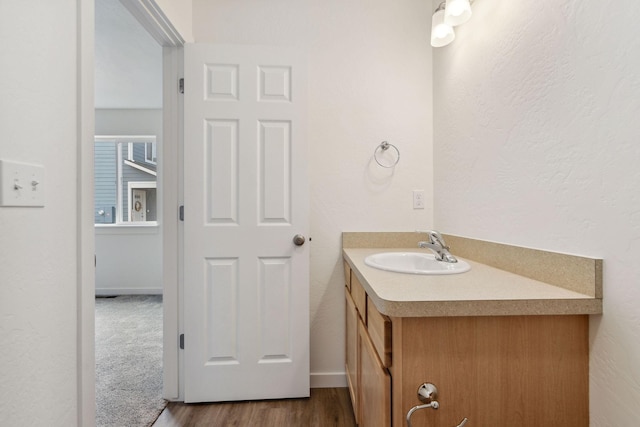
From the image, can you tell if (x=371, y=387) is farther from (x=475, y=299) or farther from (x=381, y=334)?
(x=475, y=299)

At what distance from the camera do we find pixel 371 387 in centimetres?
102

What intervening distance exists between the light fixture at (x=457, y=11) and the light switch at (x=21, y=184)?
5.38 feet

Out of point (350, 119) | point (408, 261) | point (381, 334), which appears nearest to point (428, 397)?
point (381, 334)

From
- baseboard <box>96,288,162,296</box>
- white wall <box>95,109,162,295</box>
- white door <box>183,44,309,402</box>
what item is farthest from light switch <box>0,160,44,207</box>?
baseboard <box>96,288,162,296</box>

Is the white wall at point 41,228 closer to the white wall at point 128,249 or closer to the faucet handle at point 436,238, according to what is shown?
the faucet handle at point 436,238

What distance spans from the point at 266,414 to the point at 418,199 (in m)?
1.48

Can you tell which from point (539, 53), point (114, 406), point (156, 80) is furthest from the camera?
point (156, 80)

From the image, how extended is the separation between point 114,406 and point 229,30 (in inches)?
87.2

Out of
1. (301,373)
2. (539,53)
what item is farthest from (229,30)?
(301,373)

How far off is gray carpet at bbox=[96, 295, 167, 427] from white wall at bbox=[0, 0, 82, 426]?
0.84 metres

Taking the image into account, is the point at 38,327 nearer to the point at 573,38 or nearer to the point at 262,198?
the point at 262,198

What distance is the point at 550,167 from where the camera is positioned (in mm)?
965

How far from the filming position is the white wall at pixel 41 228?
69 centimetres

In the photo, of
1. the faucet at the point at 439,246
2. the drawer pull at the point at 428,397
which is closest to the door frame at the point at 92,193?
the drawer pull at the point at 428,397
